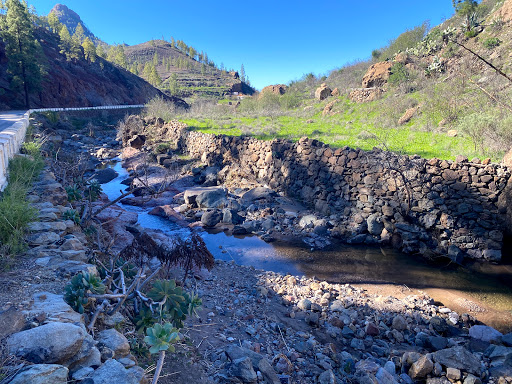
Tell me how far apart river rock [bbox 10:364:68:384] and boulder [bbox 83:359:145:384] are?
0.15m

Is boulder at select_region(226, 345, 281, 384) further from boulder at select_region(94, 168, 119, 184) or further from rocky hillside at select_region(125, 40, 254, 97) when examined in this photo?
rocky hillside at select_region(125, 40, 254, 97)

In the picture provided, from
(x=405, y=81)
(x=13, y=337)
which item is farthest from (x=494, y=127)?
(x=13, y=337)

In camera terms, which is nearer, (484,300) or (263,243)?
(484,300)

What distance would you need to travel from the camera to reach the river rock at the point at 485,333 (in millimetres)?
5481

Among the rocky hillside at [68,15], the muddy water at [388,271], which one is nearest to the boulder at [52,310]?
the muddy water at [388,271]

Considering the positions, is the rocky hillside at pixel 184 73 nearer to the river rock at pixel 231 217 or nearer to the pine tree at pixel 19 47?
the pine tree at pixel 19 47

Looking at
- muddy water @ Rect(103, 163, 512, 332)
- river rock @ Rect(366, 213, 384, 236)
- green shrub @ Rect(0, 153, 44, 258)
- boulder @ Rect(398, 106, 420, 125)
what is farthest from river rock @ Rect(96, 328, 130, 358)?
boulder @ Rect(398, 106, 420, 125)

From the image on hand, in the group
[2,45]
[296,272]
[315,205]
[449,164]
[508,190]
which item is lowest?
[296,272]

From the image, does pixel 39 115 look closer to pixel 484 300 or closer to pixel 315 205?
pixel 315 205

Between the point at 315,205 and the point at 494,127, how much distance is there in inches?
247

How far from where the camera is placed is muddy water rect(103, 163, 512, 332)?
22.4 feet

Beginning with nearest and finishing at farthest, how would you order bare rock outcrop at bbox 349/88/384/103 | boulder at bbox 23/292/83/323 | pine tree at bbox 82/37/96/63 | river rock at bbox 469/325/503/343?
boulder at bbox 23/292/83/323
river rock at bbox 469/325/503/343
bare rock outcrop at bbox 349/88/384/103
pine tree at bbox 82/37/96/63

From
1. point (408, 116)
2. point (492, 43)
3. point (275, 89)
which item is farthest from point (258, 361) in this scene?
point (275, 89)

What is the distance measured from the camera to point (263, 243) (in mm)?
9969
